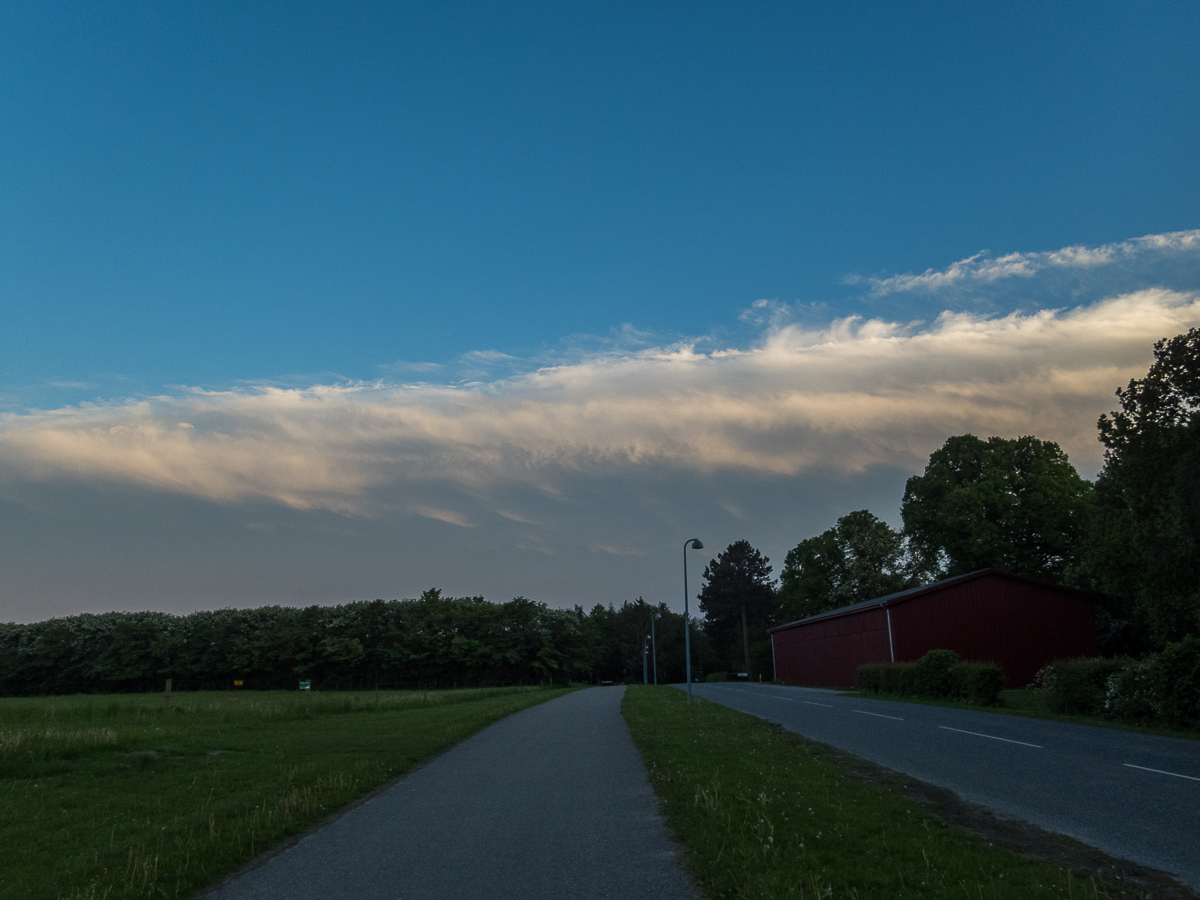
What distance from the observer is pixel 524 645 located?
8681 centimetres

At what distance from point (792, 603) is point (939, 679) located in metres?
50.6

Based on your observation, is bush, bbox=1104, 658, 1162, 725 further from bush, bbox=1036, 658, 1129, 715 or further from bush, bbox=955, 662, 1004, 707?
bush, bbox=955, 662, 1004, 707

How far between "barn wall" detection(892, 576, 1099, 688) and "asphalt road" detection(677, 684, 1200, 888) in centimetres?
1972

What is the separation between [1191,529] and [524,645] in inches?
2837

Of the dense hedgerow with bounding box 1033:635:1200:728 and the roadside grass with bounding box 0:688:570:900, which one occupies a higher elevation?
the dense hedgerow with bounding box 1033:635:1200:728

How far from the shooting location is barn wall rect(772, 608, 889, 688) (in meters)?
43.0

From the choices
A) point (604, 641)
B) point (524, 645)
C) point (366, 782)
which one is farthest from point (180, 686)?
point (366, 782)

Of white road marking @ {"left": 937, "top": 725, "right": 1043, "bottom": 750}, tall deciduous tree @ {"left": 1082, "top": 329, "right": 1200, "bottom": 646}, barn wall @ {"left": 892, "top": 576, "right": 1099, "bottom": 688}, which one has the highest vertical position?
tall deciduous tree @ {"left": 1082, "top": 329, "right": 1200, "bottom": 646}

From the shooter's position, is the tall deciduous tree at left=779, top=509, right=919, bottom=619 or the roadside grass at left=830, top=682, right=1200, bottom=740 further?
the tall deciduous tree at left=779, top=509, right=919, bottom=619

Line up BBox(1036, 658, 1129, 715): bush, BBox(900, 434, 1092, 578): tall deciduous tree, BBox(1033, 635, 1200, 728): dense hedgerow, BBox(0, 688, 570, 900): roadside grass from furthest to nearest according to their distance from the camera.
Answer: BBox(900, 434, 1092, 578): tall deciduous tree, BBox(1036, 658, 1129, 715): bush, BBox(1033, 635, 1200, 728): dense hedgerow, BBox(0, 688, 570, 900): roadside grass

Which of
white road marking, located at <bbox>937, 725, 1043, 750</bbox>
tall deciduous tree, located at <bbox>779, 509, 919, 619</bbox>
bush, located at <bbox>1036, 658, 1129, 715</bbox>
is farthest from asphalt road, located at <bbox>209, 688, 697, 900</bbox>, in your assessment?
tall deciduous tree, located at <bbox>779, 509, 919, 619</bbox>

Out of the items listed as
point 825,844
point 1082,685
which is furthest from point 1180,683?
point 825,844

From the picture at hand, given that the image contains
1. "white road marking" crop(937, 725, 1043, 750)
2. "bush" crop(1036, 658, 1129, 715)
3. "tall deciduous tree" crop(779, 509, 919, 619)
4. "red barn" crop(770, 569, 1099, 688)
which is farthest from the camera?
"tall deciduous tree" crop(779, 509, 919, 619)

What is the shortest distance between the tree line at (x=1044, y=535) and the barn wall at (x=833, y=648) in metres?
10.8
